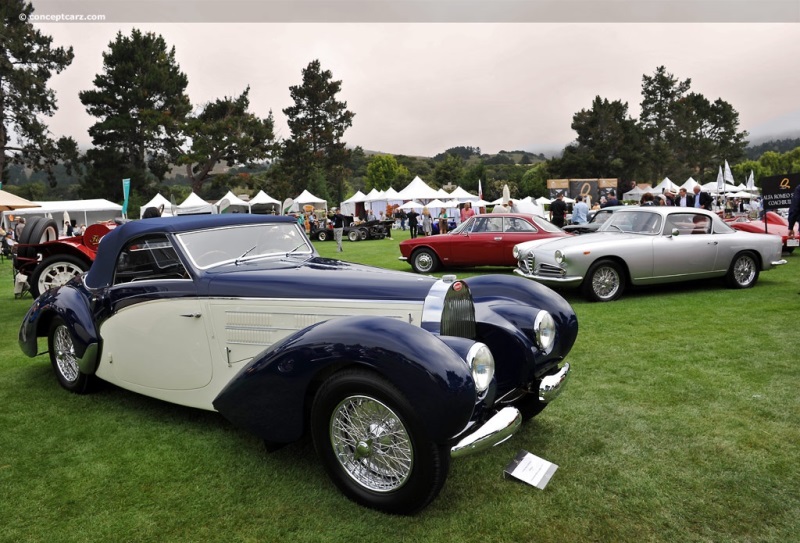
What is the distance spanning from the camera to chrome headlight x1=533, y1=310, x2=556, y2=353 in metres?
3.41

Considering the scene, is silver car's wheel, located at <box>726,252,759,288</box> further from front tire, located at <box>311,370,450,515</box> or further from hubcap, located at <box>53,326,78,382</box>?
hubcap, located at <box>53,326,78,382</box>

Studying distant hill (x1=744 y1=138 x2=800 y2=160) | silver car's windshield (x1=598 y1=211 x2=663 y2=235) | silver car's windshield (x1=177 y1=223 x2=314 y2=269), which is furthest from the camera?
distant hill (x1=744 y1=138 x2=800 y2=160)

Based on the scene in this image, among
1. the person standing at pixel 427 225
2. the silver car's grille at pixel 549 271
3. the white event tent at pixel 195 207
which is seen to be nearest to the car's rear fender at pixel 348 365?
the silver car's grille at pixel 549 271

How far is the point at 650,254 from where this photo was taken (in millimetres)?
8078

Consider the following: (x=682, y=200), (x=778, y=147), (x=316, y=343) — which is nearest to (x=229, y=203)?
(x=682, y=200)

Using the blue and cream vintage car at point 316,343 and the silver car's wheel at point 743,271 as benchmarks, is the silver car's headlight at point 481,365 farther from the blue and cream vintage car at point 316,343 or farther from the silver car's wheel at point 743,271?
the silver car's wheel at point 743,271

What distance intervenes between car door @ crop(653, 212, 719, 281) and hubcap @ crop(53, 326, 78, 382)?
785 centimetres

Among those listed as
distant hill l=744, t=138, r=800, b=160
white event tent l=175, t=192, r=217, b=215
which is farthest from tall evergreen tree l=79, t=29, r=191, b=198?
distant hill l=744, t=138, r=800, b=160

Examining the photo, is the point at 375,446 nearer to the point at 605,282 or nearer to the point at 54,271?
the point at 605,282

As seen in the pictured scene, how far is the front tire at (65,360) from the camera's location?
4578 mm

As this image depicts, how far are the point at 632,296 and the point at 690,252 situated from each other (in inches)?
44.5

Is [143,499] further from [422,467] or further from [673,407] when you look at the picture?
[673,407]

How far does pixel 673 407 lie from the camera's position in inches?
154

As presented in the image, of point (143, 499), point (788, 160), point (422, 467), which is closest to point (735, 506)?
point (422, 467)
